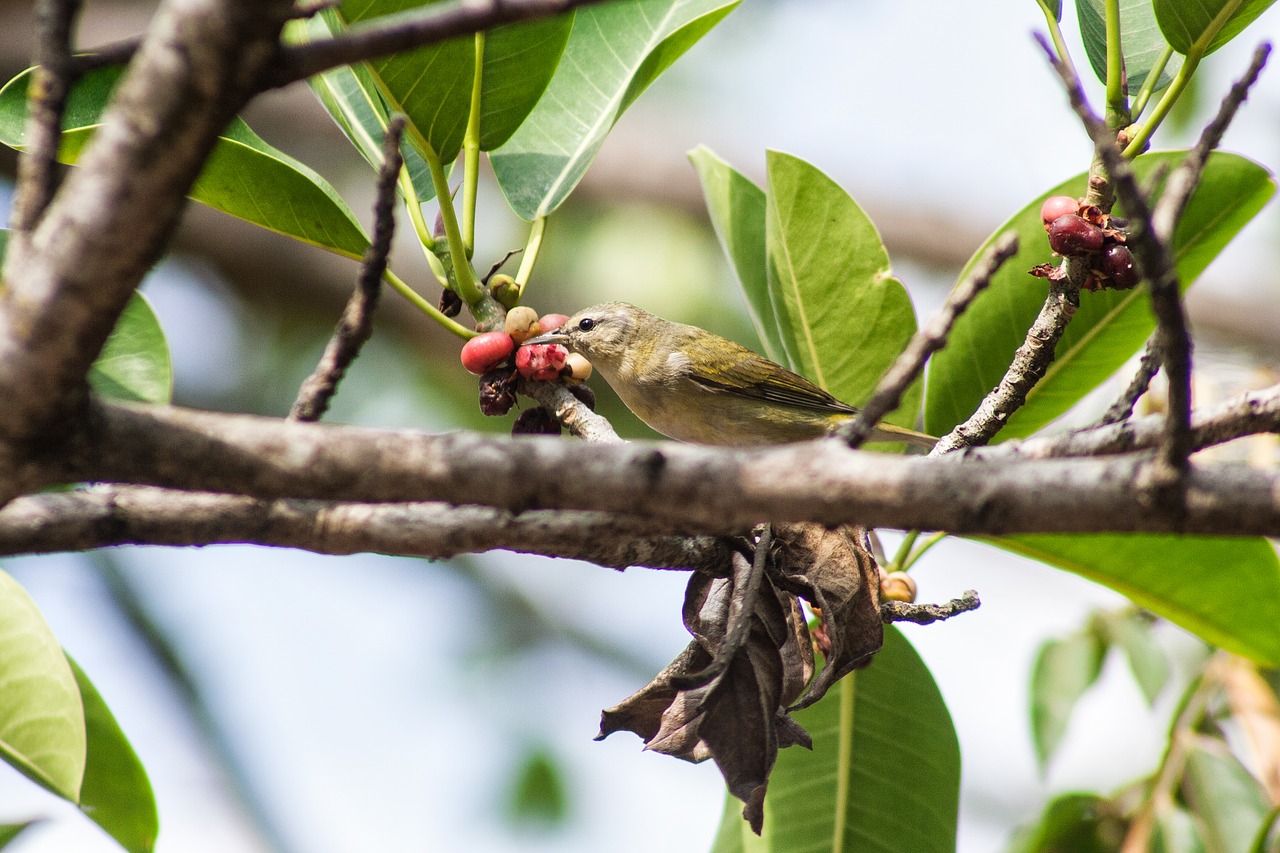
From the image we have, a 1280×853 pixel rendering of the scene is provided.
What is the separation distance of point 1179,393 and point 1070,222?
1.13 metres

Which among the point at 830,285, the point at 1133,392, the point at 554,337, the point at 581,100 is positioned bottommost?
the point at 1133,392

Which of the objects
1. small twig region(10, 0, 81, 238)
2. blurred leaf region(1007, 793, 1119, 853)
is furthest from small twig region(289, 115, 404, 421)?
blurred leaf region(1007, 793, 1119, 853)

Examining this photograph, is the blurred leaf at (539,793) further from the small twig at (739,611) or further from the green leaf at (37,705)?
the small twig at (739,611)

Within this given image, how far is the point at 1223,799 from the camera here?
3.64 meters

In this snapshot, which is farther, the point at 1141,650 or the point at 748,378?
the point at 748,378

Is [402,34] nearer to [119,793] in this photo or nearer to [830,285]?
[830,285]

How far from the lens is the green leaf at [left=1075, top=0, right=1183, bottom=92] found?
2527 millimetres

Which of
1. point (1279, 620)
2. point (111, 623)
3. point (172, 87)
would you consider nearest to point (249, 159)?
point (172, 87)

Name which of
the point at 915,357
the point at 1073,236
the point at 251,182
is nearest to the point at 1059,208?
the point at 1073,236

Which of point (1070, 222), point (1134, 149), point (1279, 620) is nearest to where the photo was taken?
point (1070, 222)

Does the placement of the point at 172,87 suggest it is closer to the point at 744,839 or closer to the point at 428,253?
the point at 428,253

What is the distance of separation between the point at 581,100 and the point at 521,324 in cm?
89

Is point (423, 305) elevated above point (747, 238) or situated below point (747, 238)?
below

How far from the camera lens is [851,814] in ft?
9.66
